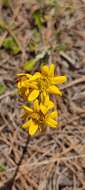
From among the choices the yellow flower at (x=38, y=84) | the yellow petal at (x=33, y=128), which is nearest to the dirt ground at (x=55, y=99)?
the yellow petal at (x=33, y=128)

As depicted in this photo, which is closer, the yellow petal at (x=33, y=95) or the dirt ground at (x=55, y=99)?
the yellow petal at (x=33, y=95)

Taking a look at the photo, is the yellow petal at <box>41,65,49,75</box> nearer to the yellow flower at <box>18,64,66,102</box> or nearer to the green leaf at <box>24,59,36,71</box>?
the yellow flower at <box>18,64,66,102</box>

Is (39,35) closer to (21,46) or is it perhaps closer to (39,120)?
(21,46)

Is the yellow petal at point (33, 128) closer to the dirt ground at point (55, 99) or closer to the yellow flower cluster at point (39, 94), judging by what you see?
the yellow flower cluster at point (39, 94)

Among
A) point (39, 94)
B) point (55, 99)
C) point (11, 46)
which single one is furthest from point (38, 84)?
point (11, 46)

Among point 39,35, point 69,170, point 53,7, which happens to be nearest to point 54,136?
point 69,170

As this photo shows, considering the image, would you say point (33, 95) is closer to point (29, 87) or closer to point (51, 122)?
point (29, 87)
